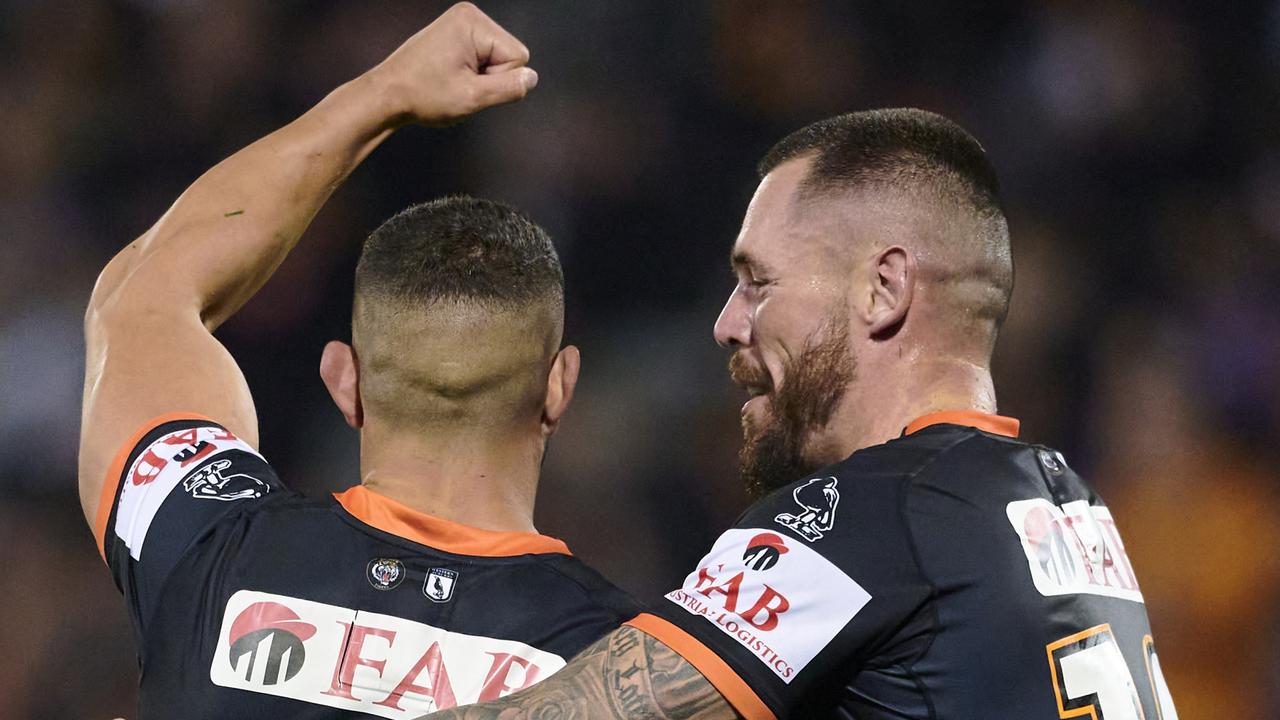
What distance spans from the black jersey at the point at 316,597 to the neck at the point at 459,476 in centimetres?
5

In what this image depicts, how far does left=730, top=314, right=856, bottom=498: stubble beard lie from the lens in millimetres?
2471

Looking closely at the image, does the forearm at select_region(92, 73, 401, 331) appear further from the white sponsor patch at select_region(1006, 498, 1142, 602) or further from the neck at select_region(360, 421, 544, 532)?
the white sponsor patch at select_region(1006, 498, 1142, 602)

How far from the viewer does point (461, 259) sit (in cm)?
253

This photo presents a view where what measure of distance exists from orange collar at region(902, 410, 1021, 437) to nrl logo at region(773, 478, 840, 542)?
326mm

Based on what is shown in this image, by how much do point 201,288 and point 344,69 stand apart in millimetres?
4394

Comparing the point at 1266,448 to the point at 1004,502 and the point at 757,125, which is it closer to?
the point at 757,125

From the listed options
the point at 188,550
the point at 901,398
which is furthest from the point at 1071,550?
the point at 188,550

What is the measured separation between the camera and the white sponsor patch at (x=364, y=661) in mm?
2146

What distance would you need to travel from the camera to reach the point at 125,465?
2404 millimetres

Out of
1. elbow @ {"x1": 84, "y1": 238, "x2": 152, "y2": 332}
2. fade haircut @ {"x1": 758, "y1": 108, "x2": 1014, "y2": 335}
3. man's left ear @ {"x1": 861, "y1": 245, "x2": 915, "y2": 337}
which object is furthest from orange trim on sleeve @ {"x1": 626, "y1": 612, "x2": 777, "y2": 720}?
elbow @ {"x1": 84, "y1": 238, "x2": 152, "y2": 332}

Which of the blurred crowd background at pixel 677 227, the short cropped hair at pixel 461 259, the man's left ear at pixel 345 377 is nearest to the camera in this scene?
the short cropped hair at pixel 461 259

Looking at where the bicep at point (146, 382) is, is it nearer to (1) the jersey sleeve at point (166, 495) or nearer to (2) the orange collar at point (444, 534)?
(1) the jersey sleeve at point (166, 495)

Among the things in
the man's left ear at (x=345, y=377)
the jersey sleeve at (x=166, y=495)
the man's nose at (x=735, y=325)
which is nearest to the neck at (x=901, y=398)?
the man's nose at (x=735, y=325)

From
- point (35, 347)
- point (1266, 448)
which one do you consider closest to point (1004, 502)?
point (1266, 448)
